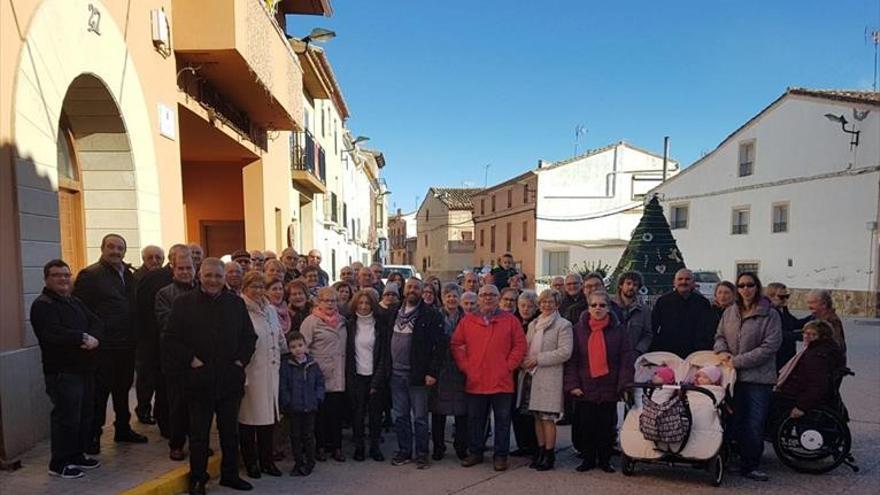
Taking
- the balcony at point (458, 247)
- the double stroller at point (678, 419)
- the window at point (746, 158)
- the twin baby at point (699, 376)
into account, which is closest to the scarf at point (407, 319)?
the double stroller at point (678, 419)

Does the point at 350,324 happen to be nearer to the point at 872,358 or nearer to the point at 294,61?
the point at 294,61

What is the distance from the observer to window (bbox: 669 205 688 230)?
27.4 meters

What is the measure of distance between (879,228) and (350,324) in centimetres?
2059

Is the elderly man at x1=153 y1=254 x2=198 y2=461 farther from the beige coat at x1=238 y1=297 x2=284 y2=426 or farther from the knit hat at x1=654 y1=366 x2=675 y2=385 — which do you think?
the knit hat at x1=654 y1=366 x2=675 y2=385

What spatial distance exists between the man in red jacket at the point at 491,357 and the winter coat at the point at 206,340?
1.96 meters

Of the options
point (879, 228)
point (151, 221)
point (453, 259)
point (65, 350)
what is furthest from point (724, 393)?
point (453, 259)

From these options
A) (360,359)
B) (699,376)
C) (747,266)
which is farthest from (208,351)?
(747,266)

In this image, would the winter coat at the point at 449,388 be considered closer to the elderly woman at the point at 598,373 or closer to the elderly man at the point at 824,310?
the elderly woman at the point at 598,373

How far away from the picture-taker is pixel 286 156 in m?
14.1

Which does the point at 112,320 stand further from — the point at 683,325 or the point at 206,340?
the point at 683,325

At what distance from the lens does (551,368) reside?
4.89 meters

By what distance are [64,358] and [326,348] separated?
6.60ft

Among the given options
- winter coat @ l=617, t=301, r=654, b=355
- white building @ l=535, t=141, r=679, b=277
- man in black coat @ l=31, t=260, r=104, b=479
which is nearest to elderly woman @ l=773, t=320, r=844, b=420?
winter coat @ l=617, t=301, r=654, b=355

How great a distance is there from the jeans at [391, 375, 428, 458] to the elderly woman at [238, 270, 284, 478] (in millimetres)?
1123
